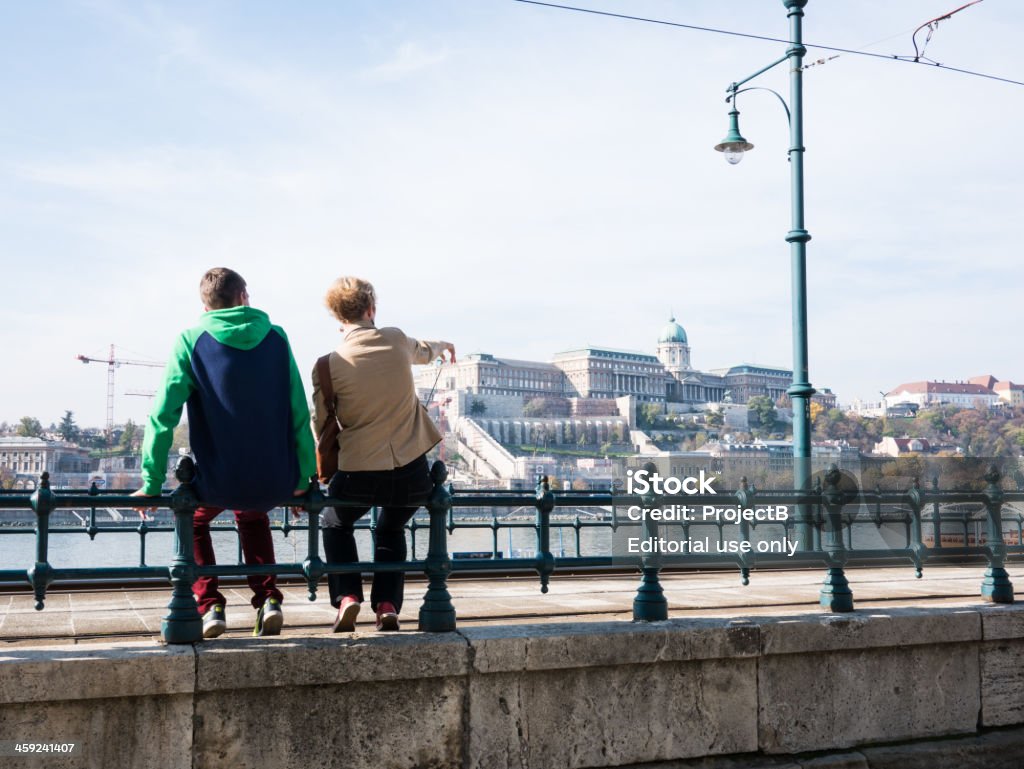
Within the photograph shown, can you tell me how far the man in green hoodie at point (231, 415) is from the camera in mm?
4234

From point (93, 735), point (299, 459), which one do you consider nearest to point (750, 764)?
point (299, 459)

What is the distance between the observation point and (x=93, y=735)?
388 centimetres

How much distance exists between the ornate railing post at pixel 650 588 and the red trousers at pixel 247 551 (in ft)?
5.61

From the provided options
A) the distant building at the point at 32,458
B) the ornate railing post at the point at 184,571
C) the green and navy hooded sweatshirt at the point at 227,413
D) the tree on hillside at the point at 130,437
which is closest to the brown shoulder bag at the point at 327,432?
the green and navy hooded sweatshirt at the point at 227,413

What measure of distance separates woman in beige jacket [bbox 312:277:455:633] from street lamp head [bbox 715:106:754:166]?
8663 mm

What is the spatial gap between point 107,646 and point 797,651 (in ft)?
10.4

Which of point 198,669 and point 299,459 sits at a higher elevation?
point 299,459

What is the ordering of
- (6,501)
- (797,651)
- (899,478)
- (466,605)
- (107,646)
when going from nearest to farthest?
(107,646), (6,501), (797,651), (466,605), (899,478)

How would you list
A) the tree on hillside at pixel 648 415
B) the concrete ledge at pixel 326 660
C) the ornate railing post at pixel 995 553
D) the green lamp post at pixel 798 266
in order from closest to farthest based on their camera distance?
the concrete ledge at pixel 326 660 → the ornate railing post at pixel 995 553 → the green lamp post at pixel 798 266 → the tree on hillside at pixel 648 415

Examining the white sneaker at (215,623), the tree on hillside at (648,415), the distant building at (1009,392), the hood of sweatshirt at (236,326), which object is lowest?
the white sneaker at (215,623)

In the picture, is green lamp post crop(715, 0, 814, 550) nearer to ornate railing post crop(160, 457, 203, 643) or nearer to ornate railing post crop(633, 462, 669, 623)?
ornate railing post crop(633, 462, 669, 623)

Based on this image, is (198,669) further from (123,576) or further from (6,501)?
(6,501)

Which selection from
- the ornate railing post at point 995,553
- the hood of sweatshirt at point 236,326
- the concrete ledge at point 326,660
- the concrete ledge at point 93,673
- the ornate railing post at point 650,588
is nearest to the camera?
the concrete ledge at point 93,673

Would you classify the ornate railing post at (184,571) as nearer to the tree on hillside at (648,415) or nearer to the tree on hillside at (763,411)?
the tree on hillside at (648,415)
